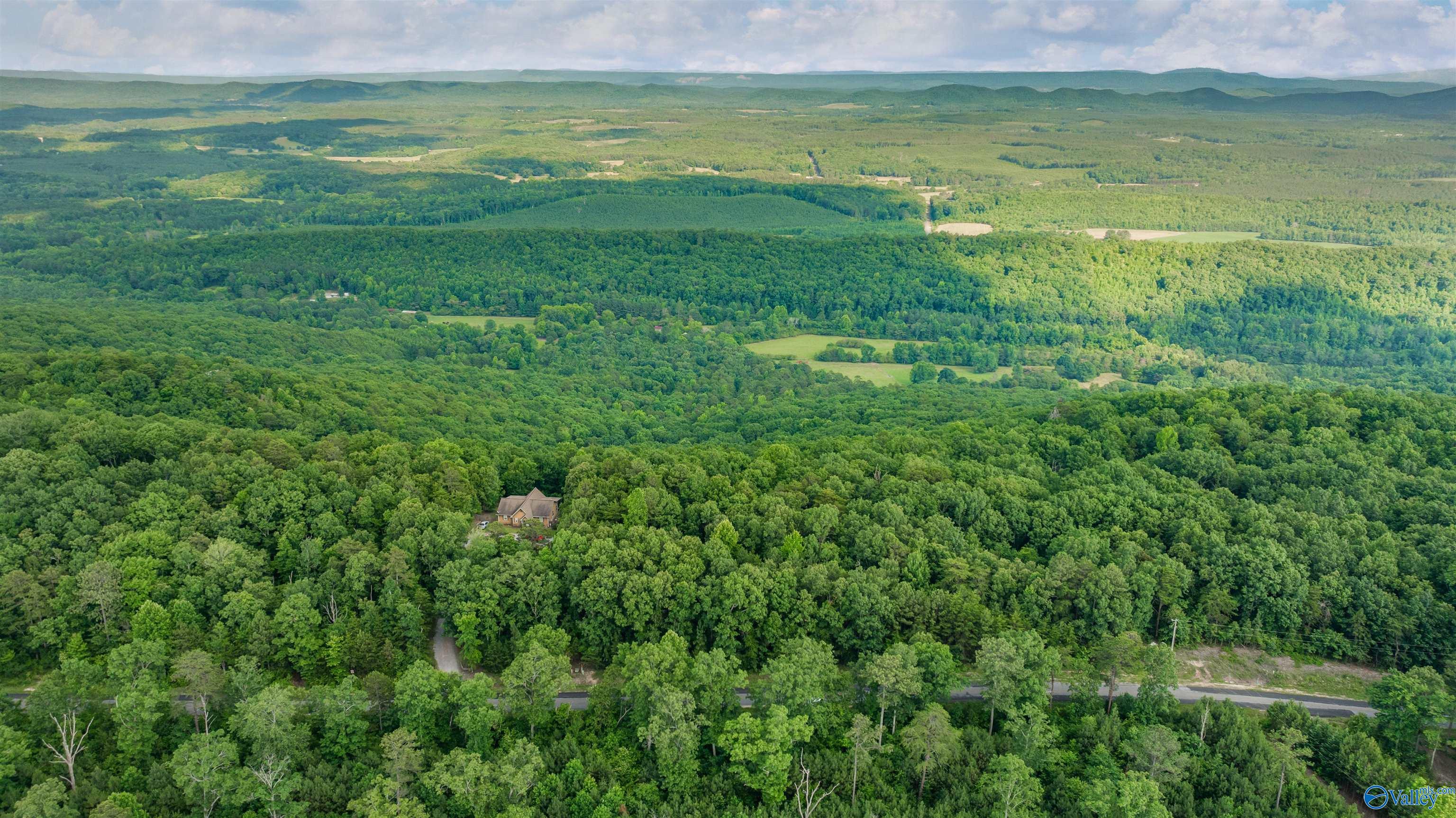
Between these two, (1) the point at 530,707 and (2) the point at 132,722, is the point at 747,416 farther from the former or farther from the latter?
(2) the point at 132,722

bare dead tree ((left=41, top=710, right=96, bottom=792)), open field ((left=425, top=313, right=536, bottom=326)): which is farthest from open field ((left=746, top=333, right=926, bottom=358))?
bare dead tree ((left=41, top=710, right=96, bottom=792))

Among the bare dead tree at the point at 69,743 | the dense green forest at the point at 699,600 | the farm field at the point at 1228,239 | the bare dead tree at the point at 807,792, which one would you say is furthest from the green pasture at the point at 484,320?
the farm field at the point at 1228,239

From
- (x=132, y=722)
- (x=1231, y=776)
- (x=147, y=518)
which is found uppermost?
(x=147, y=518)

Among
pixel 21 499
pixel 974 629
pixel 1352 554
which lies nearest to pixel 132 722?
pixel 21 499

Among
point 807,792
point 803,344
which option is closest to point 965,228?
point 803,344

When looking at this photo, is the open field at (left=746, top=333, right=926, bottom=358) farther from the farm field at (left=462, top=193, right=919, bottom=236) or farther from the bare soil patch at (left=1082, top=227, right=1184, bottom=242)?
the bare soil patch at (left=1082, top=227, right=1184, bottom=242)

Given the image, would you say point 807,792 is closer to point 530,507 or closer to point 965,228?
point 530,507
